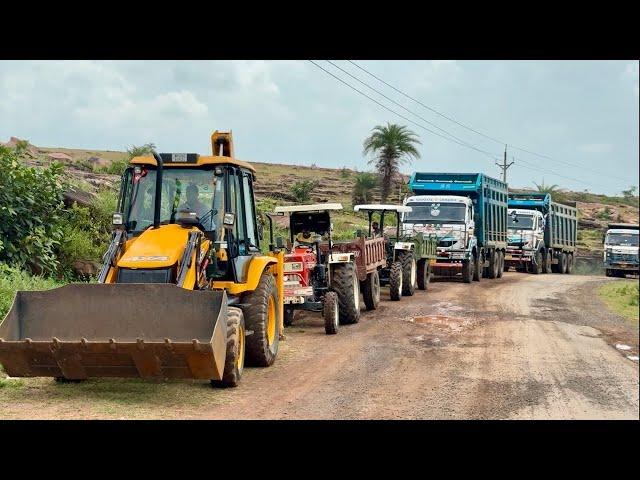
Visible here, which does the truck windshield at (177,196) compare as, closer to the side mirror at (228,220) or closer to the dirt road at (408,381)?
the side mirror at (228,220)

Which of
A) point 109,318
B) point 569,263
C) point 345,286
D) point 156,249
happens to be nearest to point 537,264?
point 569,263

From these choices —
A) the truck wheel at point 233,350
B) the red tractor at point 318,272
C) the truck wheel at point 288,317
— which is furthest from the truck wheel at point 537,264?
the truck wheel at point 233,350

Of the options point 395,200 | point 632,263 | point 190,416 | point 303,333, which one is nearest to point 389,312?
point 303,333

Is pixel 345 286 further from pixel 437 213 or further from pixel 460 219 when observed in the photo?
pixel 460 219

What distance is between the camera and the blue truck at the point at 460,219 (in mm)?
24781

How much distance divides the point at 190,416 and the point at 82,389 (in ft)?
5.64

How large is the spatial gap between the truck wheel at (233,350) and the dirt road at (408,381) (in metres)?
0.15

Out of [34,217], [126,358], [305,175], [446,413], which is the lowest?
[446,413]

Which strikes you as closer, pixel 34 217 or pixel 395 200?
pixel 34 217

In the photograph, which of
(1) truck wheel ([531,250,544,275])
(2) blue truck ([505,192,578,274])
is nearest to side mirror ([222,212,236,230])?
(2) blue truck ([505,192,578,274])

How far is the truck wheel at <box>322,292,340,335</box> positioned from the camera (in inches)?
564

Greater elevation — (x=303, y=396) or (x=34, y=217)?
(x=34, y=217)

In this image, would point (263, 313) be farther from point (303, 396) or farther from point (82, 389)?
point (82, 389)

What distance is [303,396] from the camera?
29.5 feet
